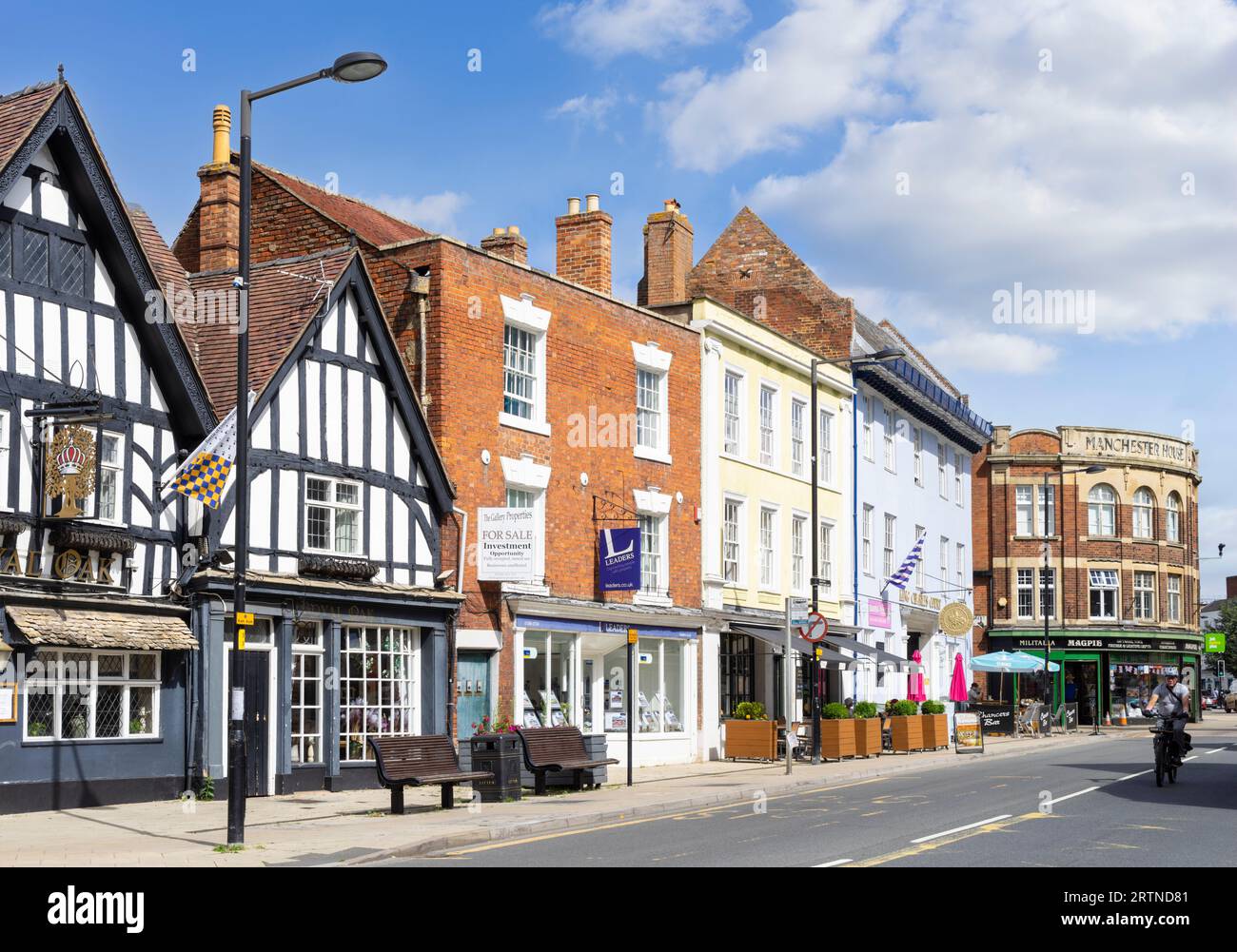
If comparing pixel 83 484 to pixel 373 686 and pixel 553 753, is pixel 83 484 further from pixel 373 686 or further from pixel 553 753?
pixel 553 753

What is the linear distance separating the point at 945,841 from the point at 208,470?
11172 millimetres

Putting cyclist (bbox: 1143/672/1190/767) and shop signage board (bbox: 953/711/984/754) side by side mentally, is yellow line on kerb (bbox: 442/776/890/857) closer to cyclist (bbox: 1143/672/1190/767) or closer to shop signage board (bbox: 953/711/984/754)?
cyclist (bbox: 1143/672/1190/767)

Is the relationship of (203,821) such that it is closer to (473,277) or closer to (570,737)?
(570,737)

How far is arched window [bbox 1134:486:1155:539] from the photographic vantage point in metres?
64.2

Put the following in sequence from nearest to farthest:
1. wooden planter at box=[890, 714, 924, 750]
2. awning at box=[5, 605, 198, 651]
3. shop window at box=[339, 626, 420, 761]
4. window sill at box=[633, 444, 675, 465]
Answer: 1. awning at box=[5, 605, 198, 651]
2. shop window at box=[339, 626, 420, 761]
3. window sill at box=[633, 444, 675, 465]
4. wooden planter at box=[890, 714, 924, 750]

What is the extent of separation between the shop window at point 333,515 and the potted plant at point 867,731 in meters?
13.2

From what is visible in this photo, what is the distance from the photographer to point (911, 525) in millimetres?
45094

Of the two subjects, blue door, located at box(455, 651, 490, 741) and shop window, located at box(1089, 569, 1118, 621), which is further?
shop window, located at box(1089, 569, 1118, 621)

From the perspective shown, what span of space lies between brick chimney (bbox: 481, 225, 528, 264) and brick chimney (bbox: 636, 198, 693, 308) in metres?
4.86

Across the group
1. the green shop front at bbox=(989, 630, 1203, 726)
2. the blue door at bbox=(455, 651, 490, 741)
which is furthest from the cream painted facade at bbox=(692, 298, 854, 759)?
the green shop front at bbox=(989, 630, 1203, 726)

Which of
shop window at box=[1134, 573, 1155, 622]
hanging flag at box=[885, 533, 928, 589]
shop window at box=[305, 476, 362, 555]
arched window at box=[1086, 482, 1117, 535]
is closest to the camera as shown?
shop window at box=[305, 476, 362, 555]

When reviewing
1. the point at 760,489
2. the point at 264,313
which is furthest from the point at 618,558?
the point at 264,313

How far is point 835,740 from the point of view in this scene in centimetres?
3111
